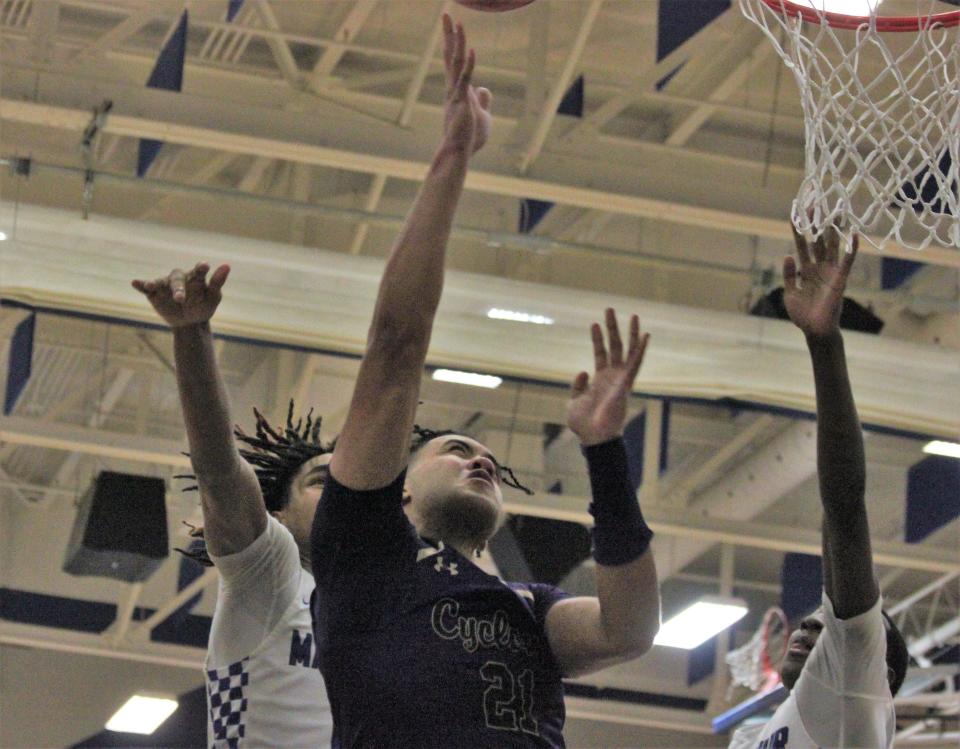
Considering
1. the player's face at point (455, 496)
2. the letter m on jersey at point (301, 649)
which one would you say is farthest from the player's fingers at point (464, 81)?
the letter m on jersey at point (301, 649)

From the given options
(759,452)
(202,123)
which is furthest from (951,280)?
(202,123)

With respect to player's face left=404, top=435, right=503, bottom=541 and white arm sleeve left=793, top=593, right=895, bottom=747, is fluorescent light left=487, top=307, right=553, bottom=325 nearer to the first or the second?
white arm sleeve left=793, top=593, right=895, bottom=747

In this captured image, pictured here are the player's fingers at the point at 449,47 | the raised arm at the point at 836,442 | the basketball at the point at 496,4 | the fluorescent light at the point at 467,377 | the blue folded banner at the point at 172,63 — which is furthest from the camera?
the fluorescent light at the point at 467,377

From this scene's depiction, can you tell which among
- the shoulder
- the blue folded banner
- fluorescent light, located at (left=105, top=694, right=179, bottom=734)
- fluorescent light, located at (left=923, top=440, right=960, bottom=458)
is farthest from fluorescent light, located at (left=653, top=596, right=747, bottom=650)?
the shoulder

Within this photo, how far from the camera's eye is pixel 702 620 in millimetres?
10758

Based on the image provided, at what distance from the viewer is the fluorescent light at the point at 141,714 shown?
13.5m

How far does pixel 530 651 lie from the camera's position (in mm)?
2666

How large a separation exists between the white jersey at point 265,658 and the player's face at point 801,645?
1.19m

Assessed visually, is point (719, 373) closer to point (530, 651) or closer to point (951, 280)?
point (951, 280)

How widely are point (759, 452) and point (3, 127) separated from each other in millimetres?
5599

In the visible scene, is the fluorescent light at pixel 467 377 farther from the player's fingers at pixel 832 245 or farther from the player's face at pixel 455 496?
the player's face at pixel 455 496

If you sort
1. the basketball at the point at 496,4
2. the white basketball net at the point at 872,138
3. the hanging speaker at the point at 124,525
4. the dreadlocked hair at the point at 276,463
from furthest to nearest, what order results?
the hanging speaker at the point at 124,525 < the white basketball net at the point at 872,138 < the dreadlocked hair at the point at 276,463 < the basketball at the point at 496,4

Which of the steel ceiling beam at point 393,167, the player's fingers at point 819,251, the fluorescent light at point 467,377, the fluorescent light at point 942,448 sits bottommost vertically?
the player's fingers at point 819,251

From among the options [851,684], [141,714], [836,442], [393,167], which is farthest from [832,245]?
[141,714]
